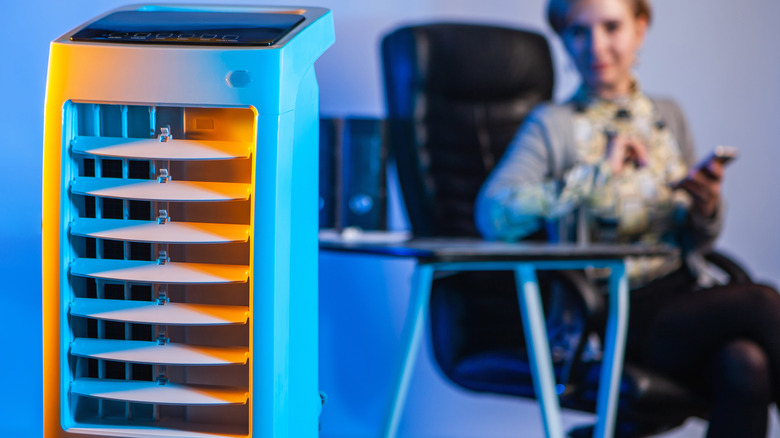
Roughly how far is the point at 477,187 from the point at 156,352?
3.80 feet

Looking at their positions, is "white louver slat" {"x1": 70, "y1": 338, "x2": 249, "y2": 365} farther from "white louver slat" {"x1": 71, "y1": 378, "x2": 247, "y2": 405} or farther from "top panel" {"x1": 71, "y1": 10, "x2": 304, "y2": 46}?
"top panel" {"x1": 71, "y1": 10, "x2": 304, "y2": 46}

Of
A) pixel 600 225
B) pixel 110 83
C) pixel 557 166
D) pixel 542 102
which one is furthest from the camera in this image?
pixel 542 102

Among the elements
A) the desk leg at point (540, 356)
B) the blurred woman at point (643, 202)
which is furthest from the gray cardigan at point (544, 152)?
the desk leg at point (540, 356)

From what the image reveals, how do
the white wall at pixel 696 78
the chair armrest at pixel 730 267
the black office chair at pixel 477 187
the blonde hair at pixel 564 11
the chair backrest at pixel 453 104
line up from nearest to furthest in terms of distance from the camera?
the black office chair at pixel 477 187 < the chair armrest at pixel 730 267 < the chair backrest at pixel 453 104 < the blonde hair at pixel 564 11 < the white wall at pixel 696 78

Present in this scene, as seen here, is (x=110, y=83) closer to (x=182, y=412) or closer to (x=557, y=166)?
(x=182, y=412)

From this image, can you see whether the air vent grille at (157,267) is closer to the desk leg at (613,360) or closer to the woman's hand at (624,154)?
the desk leg at (613,360)

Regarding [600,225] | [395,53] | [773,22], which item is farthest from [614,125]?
[773,22]

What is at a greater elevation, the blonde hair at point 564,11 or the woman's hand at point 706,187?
the blonde hair at point 564,11

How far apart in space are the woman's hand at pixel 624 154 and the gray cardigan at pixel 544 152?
0.31ft

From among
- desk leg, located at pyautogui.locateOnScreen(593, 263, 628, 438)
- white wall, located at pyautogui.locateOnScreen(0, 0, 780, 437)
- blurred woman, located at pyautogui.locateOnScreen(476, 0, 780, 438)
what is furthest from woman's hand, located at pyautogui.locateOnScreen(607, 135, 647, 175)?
white wall, located at pyautogui.locateOnScreen(0, 0, 780, 437)

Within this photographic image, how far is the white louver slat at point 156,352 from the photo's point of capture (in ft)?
2.28

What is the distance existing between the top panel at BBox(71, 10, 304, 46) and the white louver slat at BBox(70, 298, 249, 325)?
0.25 m

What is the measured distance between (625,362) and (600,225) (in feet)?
1.18

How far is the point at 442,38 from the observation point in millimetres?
1675
